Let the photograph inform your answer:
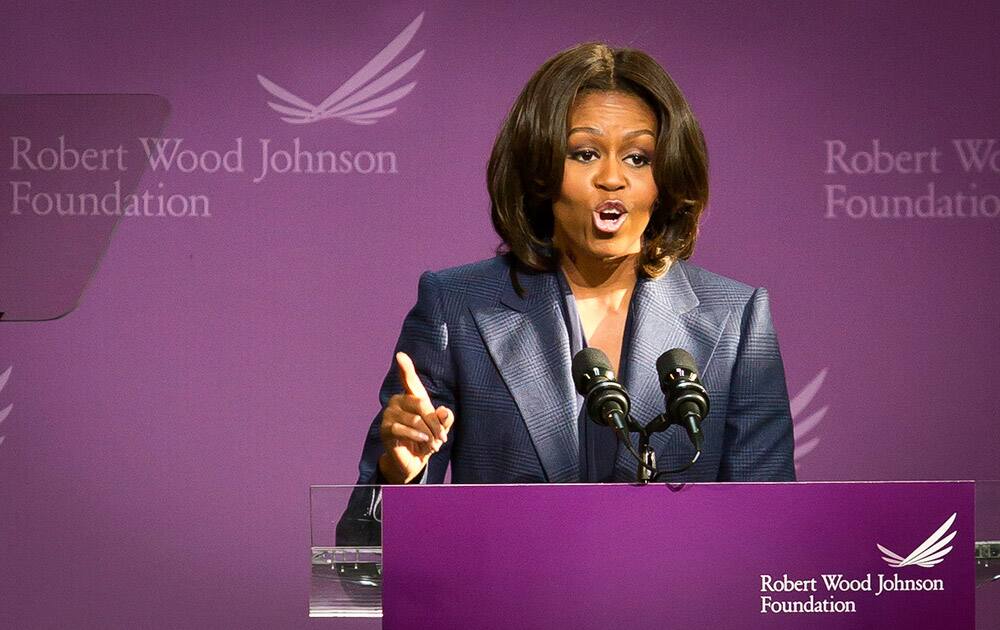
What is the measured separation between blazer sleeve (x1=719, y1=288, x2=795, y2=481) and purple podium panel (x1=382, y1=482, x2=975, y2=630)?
792mm

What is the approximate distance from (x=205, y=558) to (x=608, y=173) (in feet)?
6.37

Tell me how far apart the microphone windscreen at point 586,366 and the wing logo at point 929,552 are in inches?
20.5

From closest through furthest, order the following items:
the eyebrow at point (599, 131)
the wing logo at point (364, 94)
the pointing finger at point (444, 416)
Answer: the pointing finger at point (444, 416) < the eyebrow at point (599, 131) < the wing logo at point (364, 94)

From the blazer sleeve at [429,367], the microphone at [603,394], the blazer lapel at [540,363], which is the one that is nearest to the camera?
the microphone at [603,394]

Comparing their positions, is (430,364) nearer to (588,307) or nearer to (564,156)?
(588,307)

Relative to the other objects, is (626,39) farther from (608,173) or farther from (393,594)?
(393,594)

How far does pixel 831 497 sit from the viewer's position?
2.02 metres

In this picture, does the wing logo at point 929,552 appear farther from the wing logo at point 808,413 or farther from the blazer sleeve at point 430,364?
the wing logo at point 808,413

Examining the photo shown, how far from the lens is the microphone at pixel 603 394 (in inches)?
76.9

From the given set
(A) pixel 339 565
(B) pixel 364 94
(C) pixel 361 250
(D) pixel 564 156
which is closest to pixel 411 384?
(A) pixel 339 565

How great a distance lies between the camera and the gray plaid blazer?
2.75 m

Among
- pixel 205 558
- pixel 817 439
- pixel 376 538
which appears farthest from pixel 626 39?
pixel 376 538

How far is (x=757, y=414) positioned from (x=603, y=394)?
97cm

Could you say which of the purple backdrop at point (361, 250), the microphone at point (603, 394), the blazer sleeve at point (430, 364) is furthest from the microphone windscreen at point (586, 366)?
the purple backdrop at point (361, 250)
